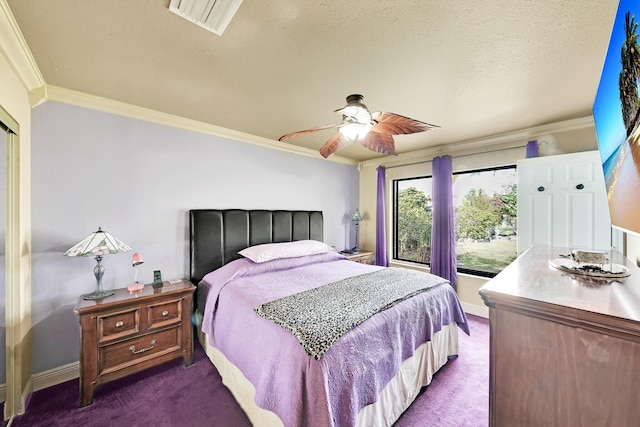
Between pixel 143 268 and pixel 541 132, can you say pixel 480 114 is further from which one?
pixel 143 268

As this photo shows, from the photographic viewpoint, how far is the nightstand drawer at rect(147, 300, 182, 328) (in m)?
2.11

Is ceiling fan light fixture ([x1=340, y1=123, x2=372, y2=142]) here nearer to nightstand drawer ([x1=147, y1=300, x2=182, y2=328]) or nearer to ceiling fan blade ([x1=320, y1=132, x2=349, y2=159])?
ceiling fan blade ([x1=320, y1=132, x2=349, y2=159])

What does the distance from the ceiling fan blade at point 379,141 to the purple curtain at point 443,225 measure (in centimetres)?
170

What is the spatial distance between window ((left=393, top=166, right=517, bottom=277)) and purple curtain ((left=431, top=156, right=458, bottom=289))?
22cm

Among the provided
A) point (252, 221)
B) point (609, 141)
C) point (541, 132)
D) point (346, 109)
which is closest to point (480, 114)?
point (541, 132)

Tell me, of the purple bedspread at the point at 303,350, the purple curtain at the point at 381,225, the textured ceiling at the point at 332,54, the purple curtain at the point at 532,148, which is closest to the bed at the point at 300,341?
the purple bedspread at the point at 303,350

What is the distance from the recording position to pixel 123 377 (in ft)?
6.90

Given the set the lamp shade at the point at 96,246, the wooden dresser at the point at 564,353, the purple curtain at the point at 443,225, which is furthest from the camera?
the purple curtain at the point at 443,225

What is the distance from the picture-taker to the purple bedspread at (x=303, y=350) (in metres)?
1.22

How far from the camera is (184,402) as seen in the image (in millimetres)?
1839

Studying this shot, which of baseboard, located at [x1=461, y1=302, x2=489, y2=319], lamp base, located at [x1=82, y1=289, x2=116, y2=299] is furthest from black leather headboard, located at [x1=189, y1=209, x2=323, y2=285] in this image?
baseboard, located at [x1=461, y1=302, x2=489, y2=319]

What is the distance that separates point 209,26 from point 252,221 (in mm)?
2128

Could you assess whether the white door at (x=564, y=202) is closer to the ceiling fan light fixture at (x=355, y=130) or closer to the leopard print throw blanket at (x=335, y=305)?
the leopard print throw blanket at (x=335, y=305)

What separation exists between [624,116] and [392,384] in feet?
5.83
